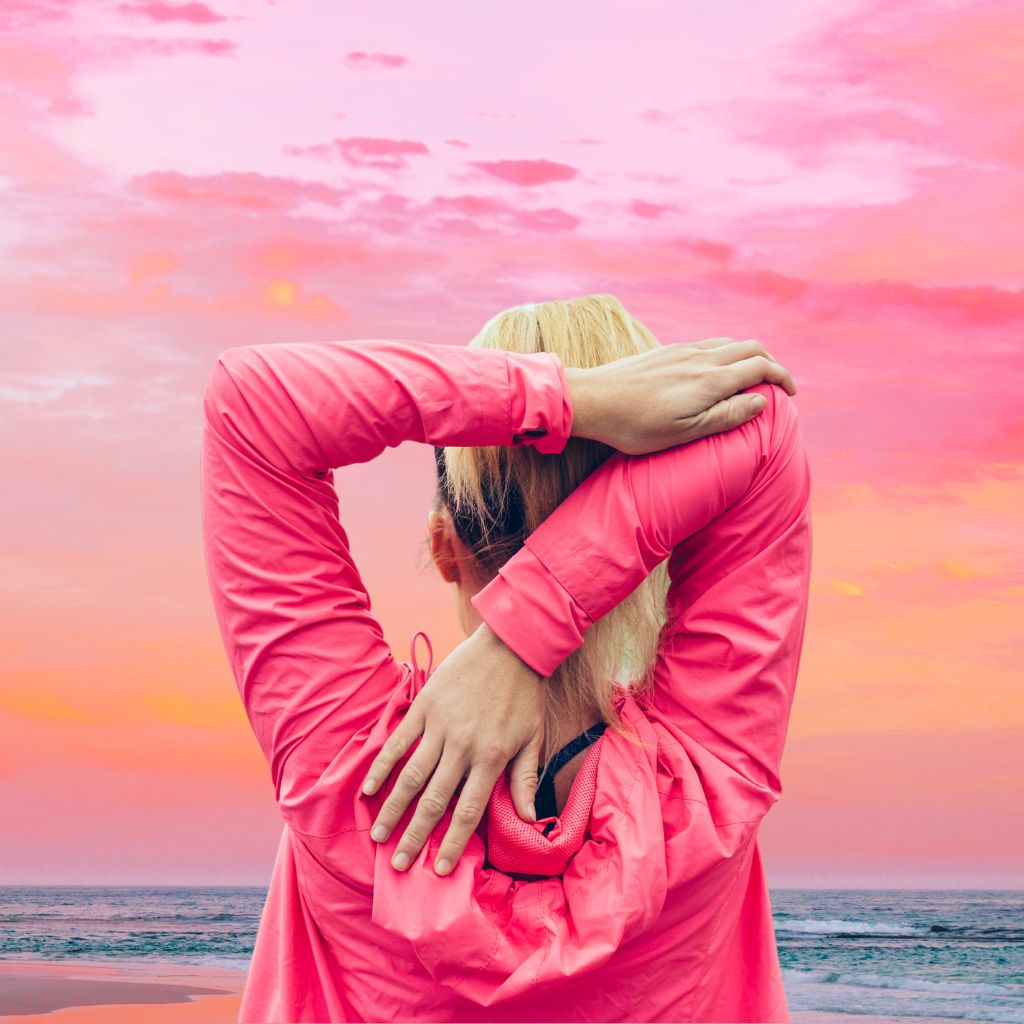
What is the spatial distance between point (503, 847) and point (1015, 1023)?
1305 cm

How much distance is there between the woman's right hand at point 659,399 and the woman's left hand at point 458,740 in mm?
388

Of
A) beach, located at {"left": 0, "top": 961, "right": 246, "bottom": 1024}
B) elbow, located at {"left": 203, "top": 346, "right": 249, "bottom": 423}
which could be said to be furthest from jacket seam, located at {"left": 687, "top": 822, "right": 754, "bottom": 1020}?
beach, located at {"left": 0, "top": 961, "right": 246, "bottom": 1024}

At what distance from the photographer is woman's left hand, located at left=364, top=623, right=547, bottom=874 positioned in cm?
173

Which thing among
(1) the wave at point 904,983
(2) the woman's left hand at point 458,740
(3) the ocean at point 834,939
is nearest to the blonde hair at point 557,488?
(2) the woman's left hand at point 458,740

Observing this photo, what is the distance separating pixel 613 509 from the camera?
1.74 metres

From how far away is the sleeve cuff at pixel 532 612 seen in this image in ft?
5.69

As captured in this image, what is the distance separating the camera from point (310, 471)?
5.73 feet

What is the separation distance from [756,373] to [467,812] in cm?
87

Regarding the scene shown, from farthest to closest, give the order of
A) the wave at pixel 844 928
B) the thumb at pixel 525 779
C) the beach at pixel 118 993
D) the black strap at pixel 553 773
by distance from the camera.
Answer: the wave at pixel 844 928, the beach at pixel 118 993, the black strap at pixel 553 773, the thumb at pixel 525 779

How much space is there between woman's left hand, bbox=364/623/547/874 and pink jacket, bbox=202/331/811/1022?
1.5 inches

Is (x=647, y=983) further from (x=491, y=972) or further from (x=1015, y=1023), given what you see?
(x=1015, y=1023)

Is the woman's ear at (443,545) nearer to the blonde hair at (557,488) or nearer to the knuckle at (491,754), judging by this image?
the blonde hair at (557,488)

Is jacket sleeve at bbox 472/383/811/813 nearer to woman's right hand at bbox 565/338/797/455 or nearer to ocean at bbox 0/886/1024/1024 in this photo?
woman's right hand at bbox 565/338/797/455

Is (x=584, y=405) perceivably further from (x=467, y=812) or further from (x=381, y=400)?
(x=467, y=812)
